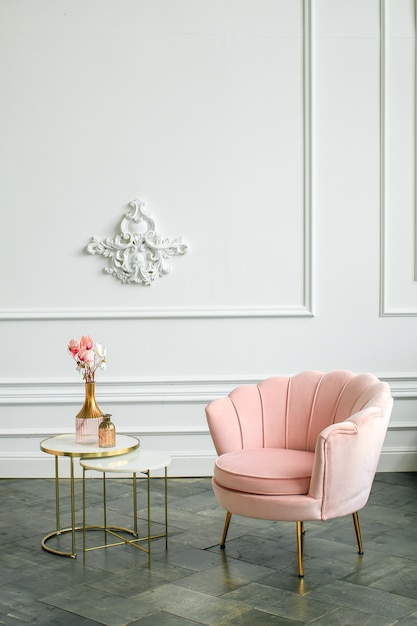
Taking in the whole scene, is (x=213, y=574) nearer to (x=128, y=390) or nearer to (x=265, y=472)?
(x=265, y=472)

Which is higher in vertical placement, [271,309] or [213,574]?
[271,309]

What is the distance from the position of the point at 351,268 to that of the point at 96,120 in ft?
5.93

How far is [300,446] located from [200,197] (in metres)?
1.82

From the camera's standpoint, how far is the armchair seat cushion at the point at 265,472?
330 centimetres

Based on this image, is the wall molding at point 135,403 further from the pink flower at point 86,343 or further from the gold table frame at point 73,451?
the pink flower at point 86,343

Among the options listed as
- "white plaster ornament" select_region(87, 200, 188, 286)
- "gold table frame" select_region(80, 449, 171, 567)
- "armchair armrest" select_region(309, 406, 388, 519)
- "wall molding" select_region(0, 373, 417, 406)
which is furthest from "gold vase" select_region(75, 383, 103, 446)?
"white plaster ornament" select_region(87, 200, 188, 286)

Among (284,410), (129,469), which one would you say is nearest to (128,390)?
(284,410)

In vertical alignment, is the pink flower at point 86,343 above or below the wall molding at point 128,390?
above

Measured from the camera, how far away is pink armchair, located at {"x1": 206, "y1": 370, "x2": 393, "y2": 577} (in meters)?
3.27

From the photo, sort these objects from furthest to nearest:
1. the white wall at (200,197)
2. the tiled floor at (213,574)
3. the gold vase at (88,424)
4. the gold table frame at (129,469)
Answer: the white wall at (200,197) < the gold vase at (88,424) < the gold table frame at (129,469) < the tiled floor at (213,574)

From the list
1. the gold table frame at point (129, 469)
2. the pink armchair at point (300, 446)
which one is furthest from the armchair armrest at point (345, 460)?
the gold table frame at point (129, 469)

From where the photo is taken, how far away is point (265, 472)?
337 centimetres

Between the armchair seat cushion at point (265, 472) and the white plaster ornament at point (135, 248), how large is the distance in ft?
5.33

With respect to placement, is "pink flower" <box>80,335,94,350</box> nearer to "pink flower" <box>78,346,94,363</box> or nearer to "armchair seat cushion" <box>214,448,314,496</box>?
"pink flower" <box>78,346,94,363</box>
